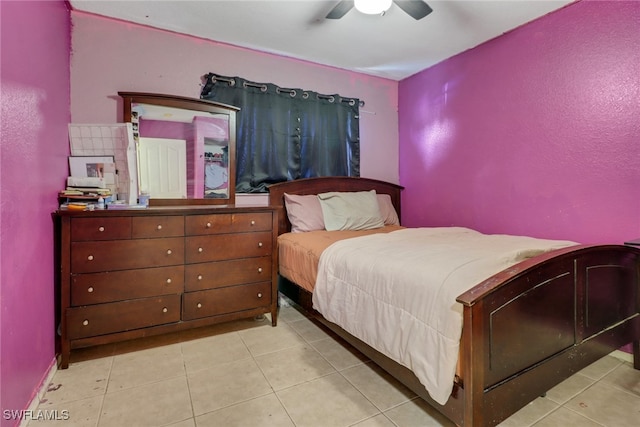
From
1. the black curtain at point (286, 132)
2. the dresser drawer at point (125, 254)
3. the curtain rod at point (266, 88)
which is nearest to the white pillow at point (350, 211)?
the black curtain at point (286, 132)

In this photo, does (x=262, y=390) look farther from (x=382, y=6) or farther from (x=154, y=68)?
(x=154, y=68)

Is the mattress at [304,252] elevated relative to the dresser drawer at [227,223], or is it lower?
lower

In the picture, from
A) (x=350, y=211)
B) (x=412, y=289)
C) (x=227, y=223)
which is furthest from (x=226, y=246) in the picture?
(x=412, y=289)

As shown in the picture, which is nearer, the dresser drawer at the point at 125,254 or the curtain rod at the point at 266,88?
the dresser drawer at the point at 125,254

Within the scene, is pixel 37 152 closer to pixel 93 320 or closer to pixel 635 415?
pixel 93 320

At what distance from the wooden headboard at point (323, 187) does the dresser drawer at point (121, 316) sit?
3.99 ft

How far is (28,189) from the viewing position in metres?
1.48

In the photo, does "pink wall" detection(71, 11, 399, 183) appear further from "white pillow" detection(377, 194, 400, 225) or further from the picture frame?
"white pillow" detection(377, 194, 400, 225)

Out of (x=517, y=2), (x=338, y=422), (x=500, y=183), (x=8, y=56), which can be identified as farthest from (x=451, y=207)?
(x=8, y=56)

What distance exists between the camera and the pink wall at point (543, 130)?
2031 mm

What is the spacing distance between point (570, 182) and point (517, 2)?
1332 mm

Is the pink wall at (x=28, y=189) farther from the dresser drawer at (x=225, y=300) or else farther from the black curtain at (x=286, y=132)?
the black curtain at (x=286, y=132)

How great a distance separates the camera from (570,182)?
2271 millimetres

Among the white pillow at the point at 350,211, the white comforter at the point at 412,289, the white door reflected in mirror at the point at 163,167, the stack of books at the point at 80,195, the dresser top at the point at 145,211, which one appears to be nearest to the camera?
the white comforter at the point at 412,289
